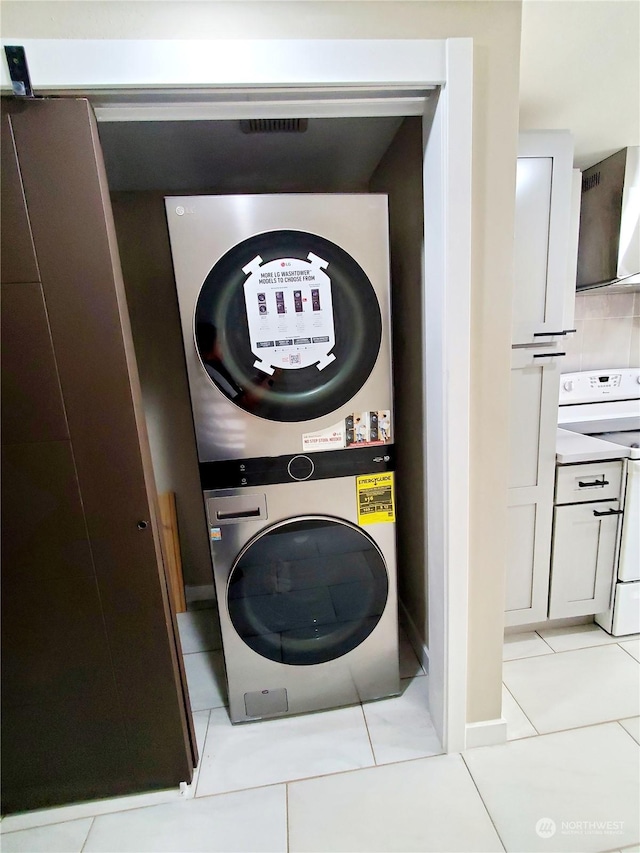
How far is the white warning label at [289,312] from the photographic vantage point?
1.13 meters

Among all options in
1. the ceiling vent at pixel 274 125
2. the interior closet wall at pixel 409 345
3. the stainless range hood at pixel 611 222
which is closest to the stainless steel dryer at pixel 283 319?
the interior closet wall at pixel 409 345

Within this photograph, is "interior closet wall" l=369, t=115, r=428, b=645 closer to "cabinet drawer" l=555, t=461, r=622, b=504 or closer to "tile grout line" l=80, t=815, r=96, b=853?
"cabinet drawer" l=555, t=461, r=622, b=504

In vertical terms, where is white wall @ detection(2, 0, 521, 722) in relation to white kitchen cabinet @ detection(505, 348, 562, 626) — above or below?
above

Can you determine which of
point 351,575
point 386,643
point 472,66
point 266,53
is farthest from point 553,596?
point 266,53

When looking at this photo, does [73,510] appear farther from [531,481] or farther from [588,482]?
[588,482]

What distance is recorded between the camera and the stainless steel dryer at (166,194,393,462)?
3.62 feet

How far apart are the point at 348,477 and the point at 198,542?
129 cm

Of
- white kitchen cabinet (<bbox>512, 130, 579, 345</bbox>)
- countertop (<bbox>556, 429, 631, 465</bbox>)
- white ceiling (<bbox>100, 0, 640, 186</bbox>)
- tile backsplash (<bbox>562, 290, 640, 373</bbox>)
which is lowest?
countertop (<bbox>556, 429, 631, 465</bbox>)

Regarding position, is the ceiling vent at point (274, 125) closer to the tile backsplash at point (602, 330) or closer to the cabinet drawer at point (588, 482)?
the cabinet drawer at point (588, 482)

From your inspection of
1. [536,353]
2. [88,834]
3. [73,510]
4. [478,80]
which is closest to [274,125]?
[478,80]

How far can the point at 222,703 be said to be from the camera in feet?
4.99

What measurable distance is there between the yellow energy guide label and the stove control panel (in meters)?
1.33

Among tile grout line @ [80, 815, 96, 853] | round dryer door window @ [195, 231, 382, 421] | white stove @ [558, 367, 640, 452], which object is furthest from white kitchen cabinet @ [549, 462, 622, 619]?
tile grout line @ [80, 815, 96, 853]

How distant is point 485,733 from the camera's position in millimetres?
1279
